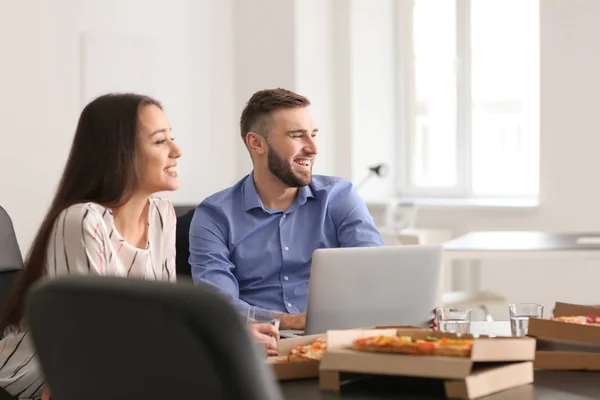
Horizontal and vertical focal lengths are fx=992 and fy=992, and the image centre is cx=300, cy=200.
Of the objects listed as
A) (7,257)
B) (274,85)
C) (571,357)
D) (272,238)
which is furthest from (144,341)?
(274,85)

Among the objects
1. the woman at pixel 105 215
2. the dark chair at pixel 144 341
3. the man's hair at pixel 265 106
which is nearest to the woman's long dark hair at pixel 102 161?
the woman at pixel 105 215

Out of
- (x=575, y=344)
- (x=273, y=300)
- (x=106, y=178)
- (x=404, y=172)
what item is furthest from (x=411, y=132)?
(x=575, y=344)

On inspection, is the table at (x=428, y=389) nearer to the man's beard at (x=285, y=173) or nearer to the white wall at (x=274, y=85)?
the man's beard at (x=285, y=173)

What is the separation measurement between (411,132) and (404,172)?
279 mm

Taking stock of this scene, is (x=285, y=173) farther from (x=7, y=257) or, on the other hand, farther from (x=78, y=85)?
(x=78, y=85)

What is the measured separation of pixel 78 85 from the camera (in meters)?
5.60

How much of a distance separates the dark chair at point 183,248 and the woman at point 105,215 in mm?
444

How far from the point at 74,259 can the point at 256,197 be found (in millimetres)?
886

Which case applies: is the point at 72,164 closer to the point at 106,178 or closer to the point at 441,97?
the point at 106,178

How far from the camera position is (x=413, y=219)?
606cm

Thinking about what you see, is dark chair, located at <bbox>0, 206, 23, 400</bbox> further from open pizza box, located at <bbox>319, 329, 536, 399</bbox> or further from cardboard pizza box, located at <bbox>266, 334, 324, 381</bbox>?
open pizza box, located at <bbox>319, 329, 536, 399</bbox>

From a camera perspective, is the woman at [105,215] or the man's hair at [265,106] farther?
the man's hair at [265,106]

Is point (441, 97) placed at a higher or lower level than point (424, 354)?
higher

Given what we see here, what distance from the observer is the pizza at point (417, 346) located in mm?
1610
